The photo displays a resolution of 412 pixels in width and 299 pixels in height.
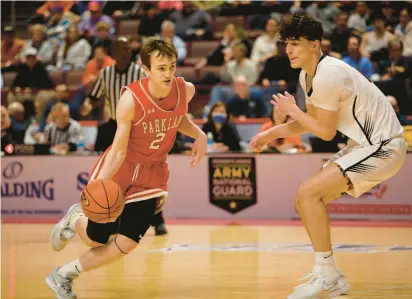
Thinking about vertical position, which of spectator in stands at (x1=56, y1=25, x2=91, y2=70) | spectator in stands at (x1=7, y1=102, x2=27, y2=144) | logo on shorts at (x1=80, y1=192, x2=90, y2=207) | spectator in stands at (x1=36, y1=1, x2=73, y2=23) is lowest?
logo on shorts at (x1=80, y1=192, x2=90, y2=207)

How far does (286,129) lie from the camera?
19.5 ft

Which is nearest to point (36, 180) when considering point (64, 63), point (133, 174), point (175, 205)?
point (175, 205)

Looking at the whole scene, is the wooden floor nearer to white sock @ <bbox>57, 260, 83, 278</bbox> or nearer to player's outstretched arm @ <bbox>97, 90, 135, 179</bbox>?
white sock @ <bbox>57, 260, 83, 278</bbox>

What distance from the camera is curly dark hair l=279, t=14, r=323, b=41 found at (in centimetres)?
557

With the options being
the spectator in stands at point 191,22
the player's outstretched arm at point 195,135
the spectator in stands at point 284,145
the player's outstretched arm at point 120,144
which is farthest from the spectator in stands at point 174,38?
the player's outstretched arm at point 120,144

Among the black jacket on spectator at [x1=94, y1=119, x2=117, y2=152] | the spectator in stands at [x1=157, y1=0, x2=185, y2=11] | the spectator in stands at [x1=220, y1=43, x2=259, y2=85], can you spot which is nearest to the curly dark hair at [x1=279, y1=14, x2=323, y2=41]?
the black jacket on spectator at [x1=94, y1=119, x2=117, y2=152]

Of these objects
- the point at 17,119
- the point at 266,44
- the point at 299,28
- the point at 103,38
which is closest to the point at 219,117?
the point at 266,44

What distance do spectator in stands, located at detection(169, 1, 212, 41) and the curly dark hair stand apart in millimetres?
9921

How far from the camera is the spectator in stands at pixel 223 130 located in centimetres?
1131

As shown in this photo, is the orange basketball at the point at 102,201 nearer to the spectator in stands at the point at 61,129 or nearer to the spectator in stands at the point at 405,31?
the spectator in stands at the point at 61,129

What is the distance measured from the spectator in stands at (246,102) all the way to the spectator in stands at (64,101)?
8.66 feet

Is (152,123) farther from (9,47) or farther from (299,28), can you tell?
(9,47)

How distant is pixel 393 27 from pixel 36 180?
616 cm

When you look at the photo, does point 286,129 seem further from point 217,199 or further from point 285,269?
point 217,199
